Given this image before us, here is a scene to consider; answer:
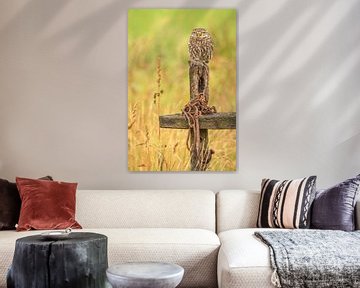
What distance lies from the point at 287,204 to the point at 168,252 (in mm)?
991

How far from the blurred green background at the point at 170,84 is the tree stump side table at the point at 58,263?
1.80 metres

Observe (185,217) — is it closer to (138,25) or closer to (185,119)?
(185,119)

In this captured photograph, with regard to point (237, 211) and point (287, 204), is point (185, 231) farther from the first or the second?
point (287, 204)

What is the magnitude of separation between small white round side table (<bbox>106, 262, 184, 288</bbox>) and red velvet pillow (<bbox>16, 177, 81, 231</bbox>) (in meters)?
1.34

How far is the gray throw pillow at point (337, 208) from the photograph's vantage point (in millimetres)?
4106

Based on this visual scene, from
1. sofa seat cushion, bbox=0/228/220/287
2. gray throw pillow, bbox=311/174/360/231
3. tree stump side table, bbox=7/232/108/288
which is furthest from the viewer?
gray throw pillow, bbox=311/174/360/231

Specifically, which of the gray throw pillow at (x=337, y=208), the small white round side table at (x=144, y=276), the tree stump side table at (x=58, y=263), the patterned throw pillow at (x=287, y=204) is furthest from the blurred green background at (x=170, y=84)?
the small white round side table at (x=144, y=276)

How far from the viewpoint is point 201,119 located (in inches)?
191

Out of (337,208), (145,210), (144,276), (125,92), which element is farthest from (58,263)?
(125,92)

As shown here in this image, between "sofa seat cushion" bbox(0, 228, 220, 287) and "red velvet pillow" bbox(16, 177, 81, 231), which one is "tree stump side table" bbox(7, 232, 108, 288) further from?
"red velvet pillow" bbox(16, 177, 81, 231)

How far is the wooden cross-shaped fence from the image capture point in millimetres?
4855

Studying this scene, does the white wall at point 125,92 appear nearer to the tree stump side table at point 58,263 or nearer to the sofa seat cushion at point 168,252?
the sofa seat cushion at point 168,252

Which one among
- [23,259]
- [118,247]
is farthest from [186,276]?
[23,259]

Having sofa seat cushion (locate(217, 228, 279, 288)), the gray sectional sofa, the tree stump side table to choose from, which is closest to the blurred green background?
the gray sectional sofa
